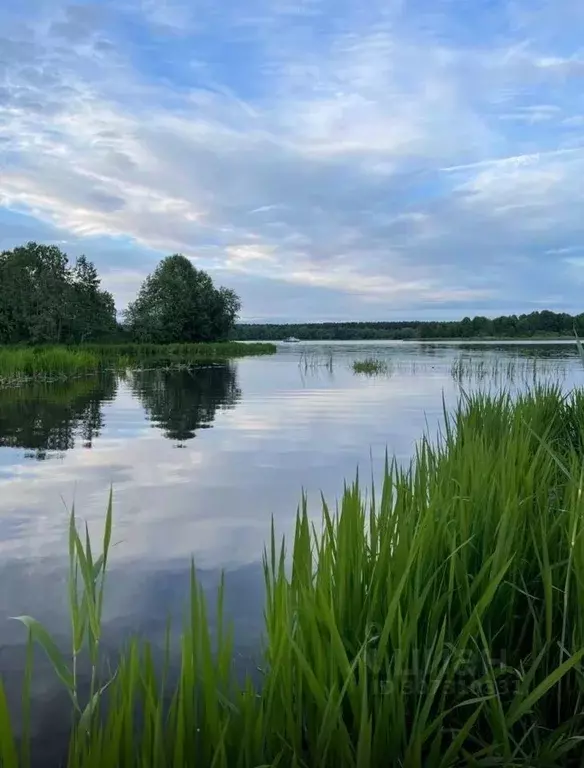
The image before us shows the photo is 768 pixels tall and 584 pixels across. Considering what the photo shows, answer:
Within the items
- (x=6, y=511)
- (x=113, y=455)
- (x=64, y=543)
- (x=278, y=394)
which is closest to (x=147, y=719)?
(x=64, y=543)

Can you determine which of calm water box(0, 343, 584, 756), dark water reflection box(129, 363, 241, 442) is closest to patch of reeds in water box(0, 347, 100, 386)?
dark water reflection box(129, 363, 241, 442)

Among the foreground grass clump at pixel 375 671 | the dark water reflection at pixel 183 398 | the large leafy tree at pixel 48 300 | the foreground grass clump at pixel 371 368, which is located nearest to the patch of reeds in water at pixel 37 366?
the dark water reflection at pixel 183 398

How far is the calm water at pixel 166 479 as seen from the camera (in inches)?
177

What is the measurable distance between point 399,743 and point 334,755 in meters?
0.21

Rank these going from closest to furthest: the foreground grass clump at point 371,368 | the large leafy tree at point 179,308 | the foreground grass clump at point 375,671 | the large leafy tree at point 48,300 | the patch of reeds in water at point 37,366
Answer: the foreground grass clump at point 375,671
the patch of reeds in water at point 37,366
the foreground grass clump at point 371,368
the large leafy tree at point 48,300
the large leafy tree at point 179,308

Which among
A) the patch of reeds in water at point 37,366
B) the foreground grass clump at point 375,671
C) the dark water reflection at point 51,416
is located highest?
the patch of reeds in water at point 37,366

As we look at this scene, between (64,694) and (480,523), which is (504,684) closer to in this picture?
(480,523)

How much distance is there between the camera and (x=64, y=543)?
576 centimetres

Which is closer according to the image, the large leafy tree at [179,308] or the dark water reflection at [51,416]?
the dark water reflection at [51,416]

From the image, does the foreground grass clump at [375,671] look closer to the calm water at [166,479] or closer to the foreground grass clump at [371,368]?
the calm water at [166,479]

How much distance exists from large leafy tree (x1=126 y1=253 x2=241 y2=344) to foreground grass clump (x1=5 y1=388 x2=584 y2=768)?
5997 cm

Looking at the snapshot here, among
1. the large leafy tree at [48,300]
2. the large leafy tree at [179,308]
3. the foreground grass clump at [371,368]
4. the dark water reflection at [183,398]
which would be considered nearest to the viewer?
the dark water reflection at [183,398]

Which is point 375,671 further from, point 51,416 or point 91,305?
point 91,305

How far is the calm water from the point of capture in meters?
4.50
